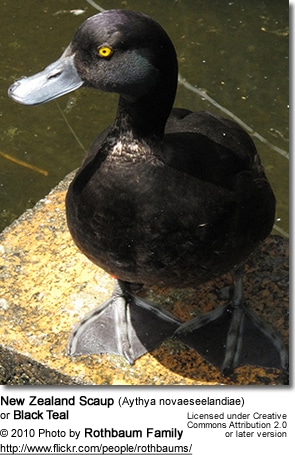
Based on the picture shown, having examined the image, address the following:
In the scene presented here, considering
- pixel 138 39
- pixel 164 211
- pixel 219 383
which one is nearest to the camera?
pixel 138 39

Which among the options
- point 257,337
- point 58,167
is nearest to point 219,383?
point 257,337

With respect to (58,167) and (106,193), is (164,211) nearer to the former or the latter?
(106,193)

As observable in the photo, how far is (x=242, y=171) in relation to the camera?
3271 millimetres

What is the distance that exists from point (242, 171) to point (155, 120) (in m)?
0.42

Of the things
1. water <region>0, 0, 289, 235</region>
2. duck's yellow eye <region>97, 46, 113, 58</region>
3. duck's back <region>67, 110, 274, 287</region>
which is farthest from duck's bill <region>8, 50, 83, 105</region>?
water <region>0, 0, 289, 235</region>

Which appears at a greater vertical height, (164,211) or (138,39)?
(138,39)

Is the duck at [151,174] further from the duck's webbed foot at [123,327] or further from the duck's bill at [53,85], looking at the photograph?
the duck's webbed foot at [123,327]

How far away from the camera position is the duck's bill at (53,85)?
2.91m

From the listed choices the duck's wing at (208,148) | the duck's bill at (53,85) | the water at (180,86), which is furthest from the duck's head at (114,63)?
the water at (180,86)

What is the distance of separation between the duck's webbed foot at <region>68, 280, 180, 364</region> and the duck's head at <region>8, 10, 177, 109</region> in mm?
978

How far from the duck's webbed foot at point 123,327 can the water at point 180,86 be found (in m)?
1.20

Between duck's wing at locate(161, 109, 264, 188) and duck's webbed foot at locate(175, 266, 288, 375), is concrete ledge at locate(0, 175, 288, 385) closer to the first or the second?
duck's webbed foot at locate(175, 266, 288, 375)

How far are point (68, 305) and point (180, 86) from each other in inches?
80.8

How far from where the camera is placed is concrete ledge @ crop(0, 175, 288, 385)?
11.4 ft
